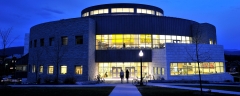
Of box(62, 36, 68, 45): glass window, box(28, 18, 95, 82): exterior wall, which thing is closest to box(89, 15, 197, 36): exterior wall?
box(28, 18, 95, 82): exterior wall

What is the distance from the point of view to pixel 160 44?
36.2m

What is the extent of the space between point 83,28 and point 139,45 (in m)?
10.2

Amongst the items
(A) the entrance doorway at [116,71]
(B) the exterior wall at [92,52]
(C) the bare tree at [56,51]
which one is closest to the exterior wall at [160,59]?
(A) the entrance doorway at [116,71]

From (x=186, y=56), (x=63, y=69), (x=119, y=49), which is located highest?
(x=119, y=49)

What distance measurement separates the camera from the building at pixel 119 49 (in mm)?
31088

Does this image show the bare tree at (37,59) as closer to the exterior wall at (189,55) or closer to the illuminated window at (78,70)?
the illuminated window at (78,70)

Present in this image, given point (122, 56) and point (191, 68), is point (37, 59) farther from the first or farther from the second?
point (191, 68)

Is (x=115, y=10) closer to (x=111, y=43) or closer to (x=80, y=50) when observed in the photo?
(x=111, y=43)

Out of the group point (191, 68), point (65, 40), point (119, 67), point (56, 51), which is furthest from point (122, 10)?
point (191, 68)

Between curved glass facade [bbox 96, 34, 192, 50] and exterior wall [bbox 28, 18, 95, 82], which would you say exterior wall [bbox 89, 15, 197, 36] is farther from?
exterior wall [bbox 28, 18, 95, 82]

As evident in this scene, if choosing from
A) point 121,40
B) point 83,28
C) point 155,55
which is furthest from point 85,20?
point 155,55

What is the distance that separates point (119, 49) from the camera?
34.9m

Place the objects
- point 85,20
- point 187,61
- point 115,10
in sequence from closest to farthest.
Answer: point 187,61 → point 85,20 → point 115,10

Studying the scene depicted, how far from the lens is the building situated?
3109 centimetres
